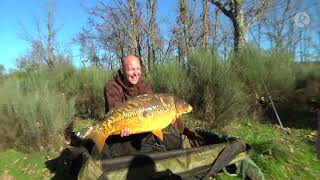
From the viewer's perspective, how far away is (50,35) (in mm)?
40844

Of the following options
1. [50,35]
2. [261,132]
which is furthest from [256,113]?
[50,35]

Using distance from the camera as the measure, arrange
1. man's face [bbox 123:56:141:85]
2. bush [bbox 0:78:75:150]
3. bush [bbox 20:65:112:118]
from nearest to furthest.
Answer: man's face [bbox 123:56:141:85] → bush [bbox 0:78:75:150] → bush [bbox 20:65:112:118]

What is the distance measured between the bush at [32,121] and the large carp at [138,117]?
11.0 feet

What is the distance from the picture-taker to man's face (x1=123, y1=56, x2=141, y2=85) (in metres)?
5.04

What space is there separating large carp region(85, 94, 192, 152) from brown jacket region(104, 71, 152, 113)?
0.61 meters

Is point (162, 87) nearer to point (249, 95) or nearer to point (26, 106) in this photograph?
point (249, 95)

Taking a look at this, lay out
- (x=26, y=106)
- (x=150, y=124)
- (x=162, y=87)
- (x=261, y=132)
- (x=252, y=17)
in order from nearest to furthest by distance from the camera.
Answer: (x=150, y=124) < (x=26, y=106) < (x=261, y=132) < (x=162, y=87) < (x=252, y=17)

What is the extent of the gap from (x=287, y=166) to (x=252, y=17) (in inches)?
264

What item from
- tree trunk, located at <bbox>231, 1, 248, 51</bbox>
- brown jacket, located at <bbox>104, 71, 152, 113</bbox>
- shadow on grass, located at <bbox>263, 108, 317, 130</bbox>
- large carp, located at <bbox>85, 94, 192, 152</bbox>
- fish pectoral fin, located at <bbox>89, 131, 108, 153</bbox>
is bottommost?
shadow on grass, located at <bbox>263, 108, 317, 130</bbox>

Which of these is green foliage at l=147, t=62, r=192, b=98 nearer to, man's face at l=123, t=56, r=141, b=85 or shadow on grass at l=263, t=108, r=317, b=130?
shadow on grass at l=263, t=108, r=317, b=130

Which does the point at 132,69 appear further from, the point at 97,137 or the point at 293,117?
the point at 293,117

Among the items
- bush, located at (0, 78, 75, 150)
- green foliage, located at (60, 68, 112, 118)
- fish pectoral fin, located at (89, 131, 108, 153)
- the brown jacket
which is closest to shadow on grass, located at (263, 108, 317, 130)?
green foliage, located at (60, 68, 112, 118)

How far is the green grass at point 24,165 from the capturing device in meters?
6.54

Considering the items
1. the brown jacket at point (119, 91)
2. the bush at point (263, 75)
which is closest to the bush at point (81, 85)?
the bush at point (263, 75)
